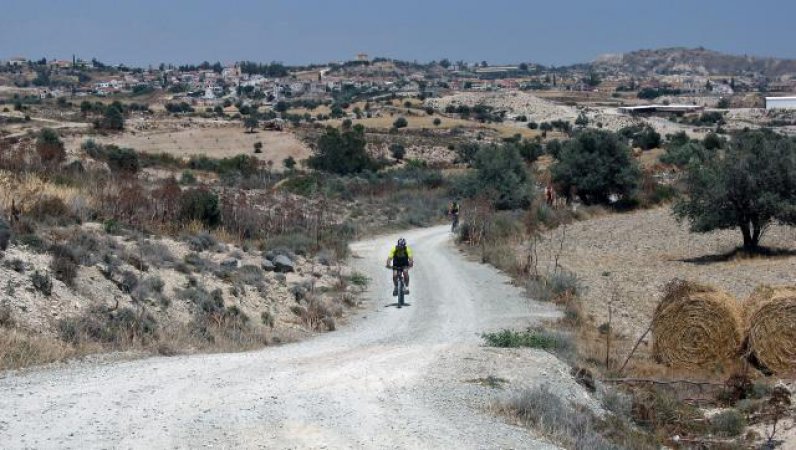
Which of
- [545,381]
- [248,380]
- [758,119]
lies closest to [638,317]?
[545,381]

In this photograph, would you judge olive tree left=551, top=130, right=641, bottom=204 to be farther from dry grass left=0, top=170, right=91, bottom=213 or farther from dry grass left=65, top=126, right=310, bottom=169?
dry grass left=0, top=170, right=91, bottom=213

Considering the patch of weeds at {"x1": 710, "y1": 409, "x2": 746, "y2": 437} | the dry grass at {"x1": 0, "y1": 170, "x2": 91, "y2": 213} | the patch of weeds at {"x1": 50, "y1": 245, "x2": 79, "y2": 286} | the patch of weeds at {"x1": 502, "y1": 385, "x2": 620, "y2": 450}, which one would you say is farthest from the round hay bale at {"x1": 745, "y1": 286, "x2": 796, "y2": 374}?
the dry grass at {"x1": 0, "y1": 170, "x2": 91, "y2": 213}

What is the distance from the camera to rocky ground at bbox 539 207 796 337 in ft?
81.1

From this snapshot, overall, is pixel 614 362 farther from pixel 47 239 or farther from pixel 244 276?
pixel 47 239

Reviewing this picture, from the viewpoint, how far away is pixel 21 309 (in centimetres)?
1476

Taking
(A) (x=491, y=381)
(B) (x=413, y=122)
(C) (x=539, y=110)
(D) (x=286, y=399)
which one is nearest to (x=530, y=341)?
(A) (x=491, y=381)

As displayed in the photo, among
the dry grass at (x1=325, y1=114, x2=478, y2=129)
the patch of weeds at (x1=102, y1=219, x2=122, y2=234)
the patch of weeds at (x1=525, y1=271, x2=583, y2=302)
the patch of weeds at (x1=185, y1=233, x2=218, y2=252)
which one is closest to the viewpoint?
the patch of weeds at (x1=102, y1=219, x2=122, y2=234)

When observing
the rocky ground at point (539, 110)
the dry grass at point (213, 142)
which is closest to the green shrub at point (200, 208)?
the dry grass at point (213, 142)

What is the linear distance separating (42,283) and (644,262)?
22.9 metres

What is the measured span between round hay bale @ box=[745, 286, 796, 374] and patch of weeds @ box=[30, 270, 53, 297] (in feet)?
40.7

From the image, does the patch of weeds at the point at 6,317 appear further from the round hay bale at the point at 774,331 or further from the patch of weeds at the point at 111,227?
the round hay bale at the point at 774,331

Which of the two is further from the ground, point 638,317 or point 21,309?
point 21,309

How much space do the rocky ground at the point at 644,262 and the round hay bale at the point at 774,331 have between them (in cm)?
380

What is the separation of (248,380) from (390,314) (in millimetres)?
9608
